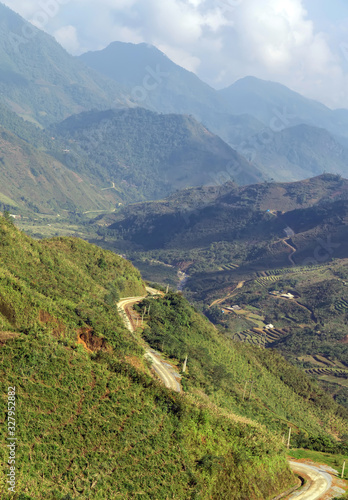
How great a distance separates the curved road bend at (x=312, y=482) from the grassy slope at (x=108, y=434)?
135 cm

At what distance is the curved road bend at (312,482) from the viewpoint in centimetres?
3344

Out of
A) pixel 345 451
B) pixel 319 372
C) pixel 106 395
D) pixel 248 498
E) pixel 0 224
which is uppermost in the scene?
pixel 0 224

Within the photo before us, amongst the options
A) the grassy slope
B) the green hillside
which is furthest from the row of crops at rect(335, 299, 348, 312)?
the grassy slope

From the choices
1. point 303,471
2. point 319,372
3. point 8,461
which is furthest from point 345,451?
point 319,372

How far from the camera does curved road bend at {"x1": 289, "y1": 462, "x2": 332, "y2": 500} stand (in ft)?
110

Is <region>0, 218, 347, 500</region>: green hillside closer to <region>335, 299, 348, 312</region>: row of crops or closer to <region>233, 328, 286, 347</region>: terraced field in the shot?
<region>233, 328, 286, 347</region>: terraced field

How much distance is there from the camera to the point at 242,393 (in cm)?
6831

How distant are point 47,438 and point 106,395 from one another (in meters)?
5.92

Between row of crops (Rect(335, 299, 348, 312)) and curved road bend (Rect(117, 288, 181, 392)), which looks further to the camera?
row of crops (Rect(335, 299, 348, 312))

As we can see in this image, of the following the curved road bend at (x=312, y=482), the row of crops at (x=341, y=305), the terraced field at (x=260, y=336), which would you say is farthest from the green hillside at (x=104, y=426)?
the row of crops at (x=341, y=305)

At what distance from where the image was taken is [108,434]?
30.7 m

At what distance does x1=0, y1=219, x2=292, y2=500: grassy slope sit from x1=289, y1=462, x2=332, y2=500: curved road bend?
135 cm

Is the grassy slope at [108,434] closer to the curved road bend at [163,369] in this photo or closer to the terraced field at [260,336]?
the curved road bend at [163,369]

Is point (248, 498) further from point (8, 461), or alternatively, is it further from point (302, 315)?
point (302, 315)
